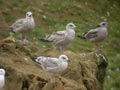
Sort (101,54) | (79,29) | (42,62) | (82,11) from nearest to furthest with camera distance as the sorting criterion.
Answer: (42,62)
(101,54)
(79,29)
(82,11)

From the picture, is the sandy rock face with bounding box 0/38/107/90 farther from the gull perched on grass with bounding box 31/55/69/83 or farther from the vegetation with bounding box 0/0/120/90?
the vegetation with bounding box 0/0/120/90

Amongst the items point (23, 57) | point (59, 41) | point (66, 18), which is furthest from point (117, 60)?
point (23, 57)

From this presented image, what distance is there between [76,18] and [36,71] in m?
12.3

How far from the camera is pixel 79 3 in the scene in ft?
74.1

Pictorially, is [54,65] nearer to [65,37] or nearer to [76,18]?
[65,37]

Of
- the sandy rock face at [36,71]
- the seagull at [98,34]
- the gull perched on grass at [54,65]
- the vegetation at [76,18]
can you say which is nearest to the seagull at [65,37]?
the sandy rock face at [36,71]

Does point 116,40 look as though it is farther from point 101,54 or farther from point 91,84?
point 91,84

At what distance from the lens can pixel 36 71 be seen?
8.20 meters

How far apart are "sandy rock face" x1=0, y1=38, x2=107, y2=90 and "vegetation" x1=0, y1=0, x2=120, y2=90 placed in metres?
5.07

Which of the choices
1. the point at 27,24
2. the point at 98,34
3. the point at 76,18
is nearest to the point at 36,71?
the point at 27,24

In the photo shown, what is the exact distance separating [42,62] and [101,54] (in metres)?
3.47

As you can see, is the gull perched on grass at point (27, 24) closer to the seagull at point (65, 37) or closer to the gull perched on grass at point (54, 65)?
the seagull at point (65, 37)

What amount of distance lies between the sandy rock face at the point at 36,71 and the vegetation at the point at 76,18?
507 cm

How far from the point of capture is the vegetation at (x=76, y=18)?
16.0 m
